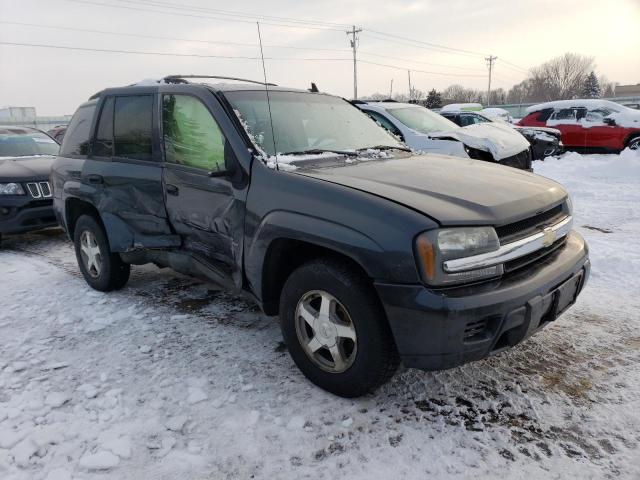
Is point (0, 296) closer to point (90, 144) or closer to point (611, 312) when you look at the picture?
point (90, 144)

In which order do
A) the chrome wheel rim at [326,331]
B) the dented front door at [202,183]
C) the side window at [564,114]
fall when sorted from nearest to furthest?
1. the chrome wheel rim at [326,331]
2. the dented front door at [202,183]
3. the side window at [564,114]

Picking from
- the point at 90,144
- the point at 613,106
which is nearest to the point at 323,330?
the point at 90,144

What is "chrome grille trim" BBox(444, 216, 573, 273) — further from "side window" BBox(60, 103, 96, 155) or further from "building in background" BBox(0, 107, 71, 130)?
"building in background" BBox(0, 107, 71, 130)

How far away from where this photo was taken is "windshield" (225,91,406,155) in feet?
10.5

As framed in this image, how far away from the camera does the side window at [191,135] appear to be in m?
3.18

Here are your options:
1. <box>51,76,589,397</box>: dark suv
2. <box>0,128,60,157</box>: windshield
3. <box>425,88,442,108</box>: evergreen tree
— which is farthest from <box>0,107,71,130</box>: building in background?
<box>51,76,589,397</box>: dark suv

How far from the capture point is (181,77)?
380 cm

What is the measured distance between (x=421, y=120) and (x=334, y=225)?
21.1 feet

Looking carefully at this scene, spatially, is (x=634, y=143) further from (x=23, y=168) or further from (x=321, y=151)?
(x=23, y=168)

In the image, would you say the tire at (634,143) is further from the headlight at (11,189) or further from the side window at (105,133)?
the headlight at (11,189)

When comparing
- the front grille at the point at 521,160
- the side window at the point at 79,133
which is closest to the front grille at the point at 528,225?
the side window at the point at 79,133

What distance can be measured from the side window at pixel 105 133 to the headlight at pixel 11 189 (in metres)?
2.41

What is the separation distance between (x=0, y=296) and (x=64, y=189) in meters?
1.15

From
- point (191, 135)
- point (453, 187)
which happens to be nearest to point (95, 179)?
point (191, 135)
